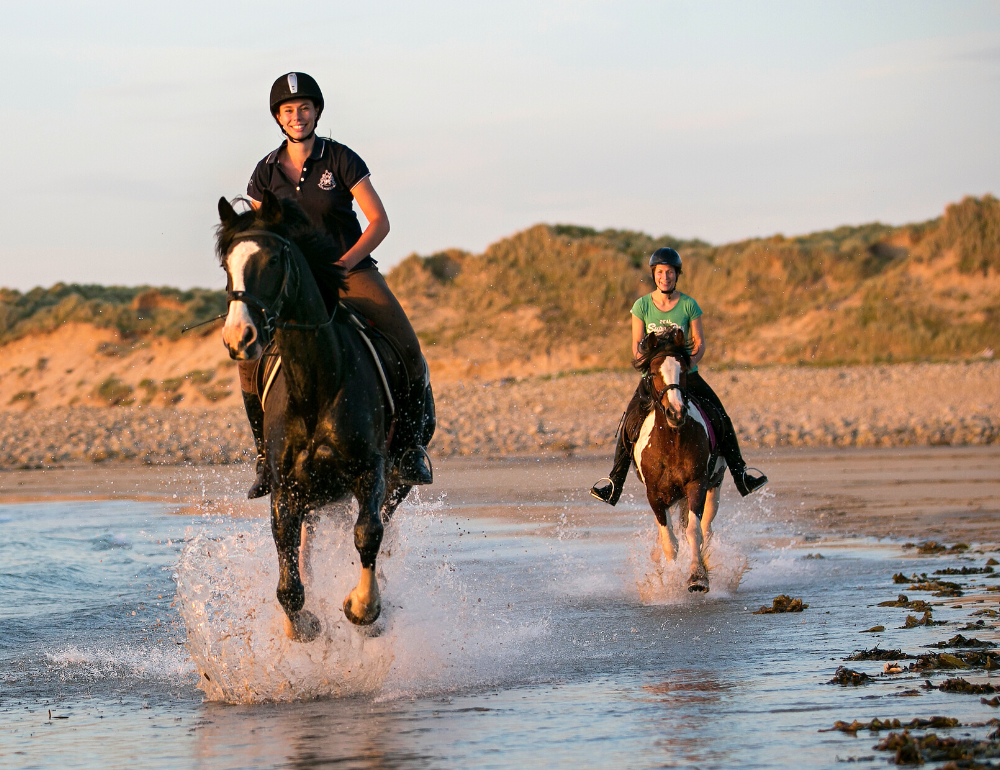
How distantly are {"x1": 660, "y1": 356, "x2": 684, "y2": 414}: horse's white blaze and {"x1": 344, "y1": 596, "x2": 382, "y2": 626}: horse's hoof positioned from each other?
3660mm

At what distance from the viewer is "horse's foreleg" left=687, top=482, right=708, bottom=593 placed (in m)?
9.79

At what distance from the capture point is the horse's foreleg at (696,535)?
979cm

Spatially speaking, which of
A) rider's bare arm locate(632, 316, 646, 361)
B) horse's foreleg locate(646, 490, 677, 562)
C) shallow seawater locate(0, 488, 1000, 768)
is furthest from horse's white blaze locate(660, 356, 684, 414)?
shallow seawater locate(0, 488, 1000, 768)

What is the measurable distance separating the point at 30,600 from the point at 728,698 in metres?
6.89

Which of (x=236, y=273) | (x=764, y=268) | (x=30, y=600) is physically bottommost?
(x=30, y=600)

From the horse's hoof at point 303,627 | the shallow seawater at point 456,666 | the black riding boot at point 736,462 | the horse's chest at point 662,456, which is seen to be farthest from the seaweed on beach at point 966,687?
the black riding boot at point 736,462

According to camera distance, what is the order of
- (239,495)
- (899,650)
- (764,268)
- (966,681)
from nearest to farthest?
(966,681) < (899,650) < (239,495) < (764,268)

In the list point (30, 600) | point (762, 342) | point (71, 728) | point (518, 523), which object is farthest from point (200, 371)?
point (71, 728)

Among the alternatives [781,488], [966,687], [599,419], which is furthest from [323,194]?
[599,419]

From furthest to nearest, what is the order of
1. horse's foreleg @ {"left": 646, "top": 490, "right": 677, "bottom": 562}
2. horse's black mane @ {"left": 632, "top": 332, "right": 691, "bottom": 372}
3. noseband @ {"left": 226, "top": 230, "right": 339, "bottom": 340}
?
horse's foreleg @ {"left": 646, "top": 490, "right": 677, "bottom": 562}, horse's black mane @ {"left": 632, "top": 332, "right": 691, "bottom": 372}, noseband @ {"left": 226, "top": 230, "right": 339, "bottom": 340}

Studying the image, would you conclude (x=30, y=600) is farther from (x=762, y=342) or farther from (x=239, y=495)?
(x=762, y=342)

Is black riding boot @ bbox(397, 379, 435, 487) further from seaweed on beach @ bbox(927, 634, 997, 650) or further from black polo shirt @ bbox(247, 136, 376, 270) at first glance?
seaweed on beach @ bbox(927, 634, 997, 650)

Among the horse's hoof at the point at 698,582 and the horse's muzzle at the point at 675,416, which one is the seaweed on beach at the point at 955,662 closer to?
the horse's hoof at the point at 698,582

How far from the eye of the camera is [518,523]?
15367 millimetres
